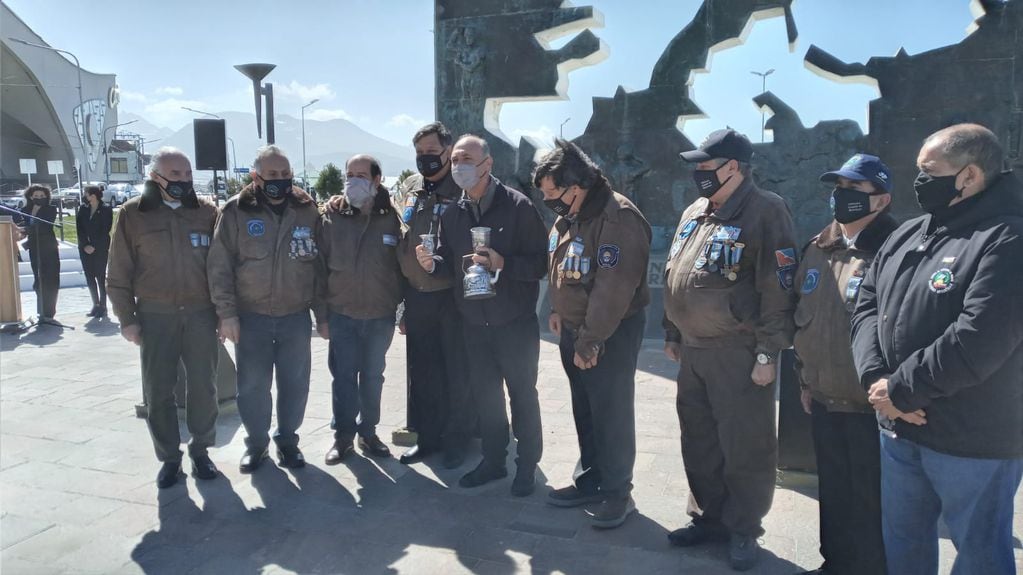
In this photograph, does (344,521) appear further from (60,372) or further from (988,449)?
(60,372)

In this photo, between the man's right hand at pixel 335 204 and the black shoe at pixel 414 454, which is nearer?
the man's right hand at pixel 335 204

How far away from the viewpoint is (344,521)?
12.5ft

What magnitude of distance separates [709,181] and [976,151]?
1111mm

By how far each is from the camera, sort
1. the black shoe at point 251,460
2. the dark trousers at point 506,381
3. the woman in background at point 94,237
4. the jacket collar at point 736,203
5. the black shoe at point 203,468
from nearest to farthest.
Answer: the jacket collar at point 736,203
the dark trousers at point 506,381
the black shoe at point 203,468
the black shoe at point 251,460
the woman in background at point 94,237

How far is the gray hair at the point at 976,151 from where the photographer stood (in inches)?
89.8

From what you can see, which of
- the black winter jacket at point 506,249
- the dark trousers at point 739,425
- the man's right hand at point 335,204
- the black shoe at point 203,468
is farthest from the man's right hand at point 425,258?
the black shoe at point 203,468

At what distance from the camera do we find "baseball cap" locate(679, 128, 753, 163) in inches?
125

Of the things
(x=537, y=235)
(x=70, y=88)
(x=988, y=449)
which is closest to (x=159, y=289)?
(x=537, y=235)

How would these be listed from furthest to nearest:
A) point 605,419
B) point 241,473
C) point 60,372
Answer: point 60,372
point 241,473
point 605,419

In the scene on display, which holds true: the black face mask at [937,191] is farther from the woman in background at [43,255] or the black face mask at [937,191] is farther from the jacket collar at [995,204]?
the woman in background at [43,255]

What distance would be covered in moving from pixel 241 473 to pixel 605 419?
2.41 metres

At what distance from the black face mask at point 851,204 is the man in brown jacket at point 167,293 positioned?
351 cm

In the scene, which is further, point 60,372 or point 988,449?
point 60,372

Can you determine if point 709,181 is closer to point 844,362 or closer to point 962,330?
point 844,362
